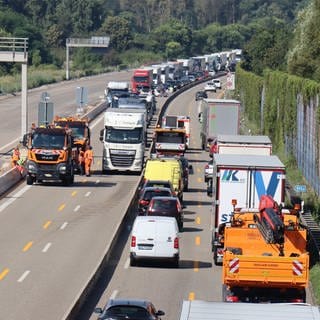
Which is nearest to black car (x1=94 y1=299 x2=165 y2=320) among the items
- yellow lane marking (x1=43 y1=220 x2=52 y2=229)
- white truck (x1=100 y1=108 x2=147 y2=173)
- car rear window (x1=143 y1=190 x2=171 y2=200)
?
yellow lane marking (x1=43 y1=220 x2=52 y2=229)

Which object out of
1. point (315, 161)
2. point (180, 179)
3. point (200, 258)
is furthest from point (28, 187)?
point (200, 258)

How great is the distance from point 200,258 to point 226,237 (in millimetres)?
9202

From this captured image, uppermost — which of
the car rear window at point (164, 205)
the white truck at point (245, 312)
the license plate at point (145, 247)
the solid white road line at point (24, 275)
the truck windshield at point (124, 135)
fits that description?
the white truck at point (245, 312)

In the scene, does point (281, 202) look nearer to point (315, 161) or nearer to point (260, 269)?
point (260, 269)

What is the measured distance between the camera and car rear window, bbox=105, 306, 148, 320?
2223cm

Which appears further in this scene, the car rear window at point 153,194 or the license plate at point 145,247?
the car rear window at point 153,194

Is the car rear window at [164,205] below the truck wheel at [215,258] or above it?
above

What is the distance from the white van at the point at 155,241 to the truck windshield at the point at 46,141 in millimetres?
18047

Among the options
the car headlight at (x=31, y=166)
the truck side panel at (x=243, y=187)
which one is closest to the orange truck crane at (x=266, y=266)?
the truck side panel at (x=243, y=187)

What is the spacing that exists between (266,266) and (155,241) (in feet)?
29.9

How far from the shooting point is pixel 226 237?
27.5 metres

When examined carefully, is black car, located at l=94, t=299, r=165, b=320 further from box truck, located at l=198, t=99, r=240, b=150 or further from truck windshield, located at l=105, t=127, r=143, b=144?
box truck, located at l=198, t=99, r=240, b=150

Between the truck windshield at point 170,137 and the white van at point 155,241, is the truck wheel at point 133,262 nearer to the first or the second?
the white van at point 155,241

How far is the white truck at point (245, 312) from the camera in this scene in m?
12.4
